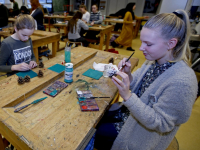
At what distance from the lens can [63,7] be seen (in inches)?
341

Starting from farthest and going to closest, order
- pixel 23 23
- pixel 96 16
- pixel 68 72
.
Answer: pixel 96 16
pixel 23 23
pixel 68 72

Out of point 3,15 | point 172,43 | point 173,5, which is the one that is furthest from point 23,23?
point 173,5

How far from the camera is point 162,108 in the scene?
27.6 inches

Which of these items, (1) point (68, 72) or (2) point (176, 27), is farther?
(1) point (68, 72)

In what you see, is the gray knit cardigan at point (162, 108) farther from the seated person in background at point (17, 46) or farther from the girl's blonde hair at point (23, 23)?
the girl's blonde hair at point (23, 23)

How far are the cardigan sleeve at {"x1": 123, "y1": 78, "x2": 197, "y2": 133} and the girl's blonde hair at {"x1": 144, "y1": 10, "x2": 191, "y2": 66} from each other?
210 millimetres

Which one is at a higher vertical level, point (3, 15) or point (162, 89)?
point (3, 15)

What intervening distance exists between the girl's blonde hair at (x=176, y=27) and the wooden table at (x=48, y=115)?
0.53 m

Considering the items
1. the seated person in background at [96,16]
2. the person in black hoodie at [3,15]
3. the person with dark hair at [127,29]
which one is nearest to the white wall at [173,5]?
the person with dark hair at [127,29]

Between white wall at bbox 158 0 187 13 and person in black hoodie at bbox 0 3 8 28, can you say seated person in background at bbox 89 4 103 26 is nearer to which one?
white wall at bbox 158 0 187 13

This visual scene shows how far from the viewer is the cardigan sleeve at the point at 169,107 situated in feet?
2.16

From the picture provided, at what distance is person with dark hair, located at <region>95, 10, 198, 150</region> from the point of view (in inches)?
26.6

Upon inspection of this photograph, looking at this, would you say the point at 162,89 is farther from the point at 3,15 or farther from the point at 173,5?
the point at 3,15

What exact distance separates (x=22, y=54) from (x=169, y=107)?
1524 mm
